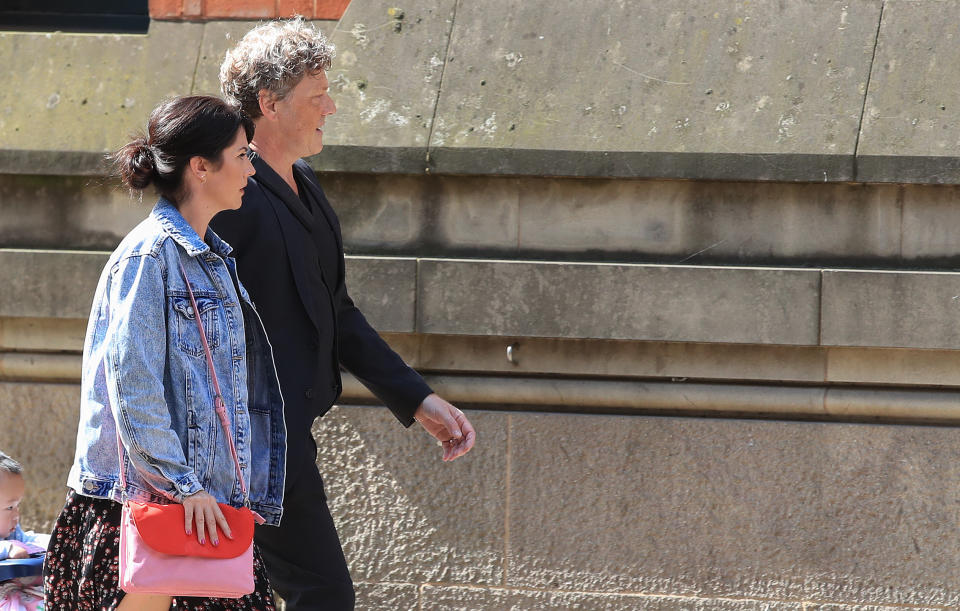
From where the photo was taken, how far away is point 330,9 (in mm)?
5070

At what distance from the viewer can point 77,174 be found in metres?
4.80

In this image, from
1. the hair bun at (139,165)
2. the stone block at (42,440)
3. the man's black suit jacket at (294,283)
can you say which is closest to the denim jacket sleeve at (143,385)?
the hair bun at (139,165)

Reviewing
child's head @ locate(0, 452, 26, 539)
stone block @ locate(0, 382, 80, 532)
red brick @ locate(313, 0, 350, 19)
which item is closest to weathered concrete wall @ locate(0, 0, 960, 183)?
red brick @ locate(313, 0, 350, 19)

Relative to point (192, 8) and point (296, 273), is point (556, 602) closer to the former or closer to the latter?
point (296, 273)

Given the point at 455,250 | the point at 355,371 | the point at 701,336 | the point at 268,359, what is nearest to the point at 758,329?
the point at 701,336

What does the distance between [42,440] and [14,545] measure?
55.5 inches

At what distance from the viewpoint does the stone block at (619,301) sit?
437 centimetres

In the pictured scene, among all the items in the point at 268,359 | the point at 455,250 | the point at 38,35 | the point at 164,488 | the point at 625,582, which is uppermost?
the point at 38,35

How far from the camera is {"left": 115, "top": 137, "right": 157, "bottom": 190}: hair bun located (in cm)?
279

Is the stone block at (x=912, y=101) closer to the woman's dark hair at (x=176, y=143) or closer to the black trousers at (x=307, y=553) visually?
the black trousers at (x=307, y=553)

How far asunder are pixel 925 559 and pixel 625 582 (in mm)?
1050

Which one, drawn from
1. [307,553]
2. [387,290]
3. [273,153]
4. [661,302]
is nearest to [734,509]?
[661,302]

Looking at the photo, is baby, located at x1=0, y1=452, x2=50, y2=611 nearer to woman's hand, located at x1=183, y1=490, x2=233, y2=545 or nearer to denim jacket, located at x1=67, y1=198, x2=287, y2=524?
denim jacket, located at x1=67, y1=198, x2=287, y2=524

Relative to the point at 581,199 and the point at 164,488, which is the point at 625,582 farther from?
the point at 164,488
